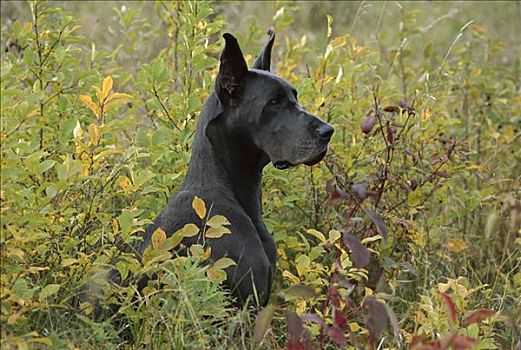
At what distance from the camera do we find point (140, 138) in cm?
398

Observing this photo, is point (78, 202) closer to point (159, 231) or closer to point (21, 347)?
point (159, 231)

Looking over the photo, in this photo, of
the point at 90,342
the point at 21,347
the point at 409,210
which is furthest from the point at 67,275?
the point at 409,210

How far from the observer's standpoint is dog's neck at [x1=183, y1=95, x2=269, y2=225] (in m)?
3.30

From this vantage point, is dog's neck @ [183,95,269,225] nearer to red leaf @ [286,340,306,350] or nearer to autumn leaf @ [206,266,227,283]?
autumn leaf @ [206,266,227,283]

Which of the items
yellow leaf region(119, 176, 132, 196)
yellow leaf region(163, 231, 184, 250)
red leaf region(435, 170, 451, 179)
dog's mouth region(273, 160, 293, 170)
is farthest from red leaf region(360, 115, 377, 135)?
yellow leaf region(163, 231, 184, 250)

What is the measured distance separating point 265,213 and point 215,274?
4.07 ft

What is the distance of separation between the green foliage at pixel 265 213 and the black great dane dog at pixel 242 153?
0.10 m

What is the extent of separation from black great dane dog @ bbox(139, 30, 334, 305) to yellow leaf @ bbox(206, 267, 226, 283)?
169mm

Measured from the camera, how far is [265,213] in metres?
4.22

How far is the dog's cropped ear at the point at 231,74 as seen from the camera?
3.20m

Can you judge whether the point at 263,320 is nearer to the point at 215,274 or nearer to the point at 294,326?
the point at 294,326

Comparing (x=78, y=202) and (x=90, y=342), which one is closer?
(x=90, y=342)

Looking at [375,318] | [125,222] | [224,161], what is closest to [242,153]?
[224,161]

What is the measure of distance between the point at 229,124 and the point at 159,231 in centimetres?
49
